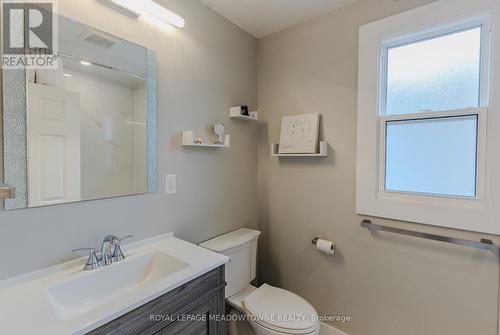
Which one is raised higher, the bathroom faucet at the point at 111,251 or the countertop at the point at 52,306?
the bathroom faucet at the point at 111,251

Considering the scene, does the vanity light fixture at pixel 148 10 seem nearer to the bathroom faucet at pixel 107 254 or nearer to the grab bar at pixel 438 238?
the bathroom faucet at pixel 107 254

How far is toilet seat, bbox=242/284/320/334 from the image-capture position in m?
1.34

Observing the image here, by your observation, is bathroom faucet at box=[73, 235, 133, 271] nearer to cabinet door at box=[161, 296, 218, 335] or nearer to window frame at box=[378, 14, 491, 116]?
cabinet door at box=[161, 296, 218, 335]

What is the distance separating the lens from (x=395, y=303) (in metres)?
1.57

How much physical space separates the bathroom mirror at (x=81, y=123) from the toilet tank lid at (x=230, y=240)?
57 centimetres

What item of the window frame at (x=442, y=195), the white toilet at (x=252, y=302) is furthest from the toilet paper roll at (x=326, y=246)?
the window frame at (x=442, y=195)

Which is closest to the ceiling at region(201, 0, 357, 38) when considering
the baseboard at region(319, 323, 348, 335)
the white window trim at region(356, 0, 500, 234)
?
the white window trim at region(356, 0, 500, 234)

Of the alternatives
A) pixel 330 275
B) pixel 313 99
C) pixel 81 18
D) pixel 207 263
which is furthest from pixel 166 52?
pixel 330 275

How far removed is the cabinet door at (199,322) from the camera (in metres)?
1.03

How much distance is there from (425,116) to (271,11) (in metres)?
1.30

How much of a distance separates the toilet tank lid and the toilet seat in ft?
1.15

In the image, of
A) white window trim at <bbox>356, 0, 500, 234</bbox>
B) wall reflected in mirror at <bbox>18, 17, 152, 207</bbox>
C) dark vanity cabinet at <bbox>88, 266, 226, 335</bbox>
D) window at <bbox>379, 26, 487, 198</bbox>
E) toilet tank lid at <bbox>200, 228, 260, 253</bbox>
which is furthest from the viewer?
toilet tank lid at <bbox>200, 228, 260, 253</bbox>

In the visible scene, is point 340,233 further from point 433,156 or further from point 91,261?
point 91,261

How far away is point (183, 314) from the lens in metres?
1.05
